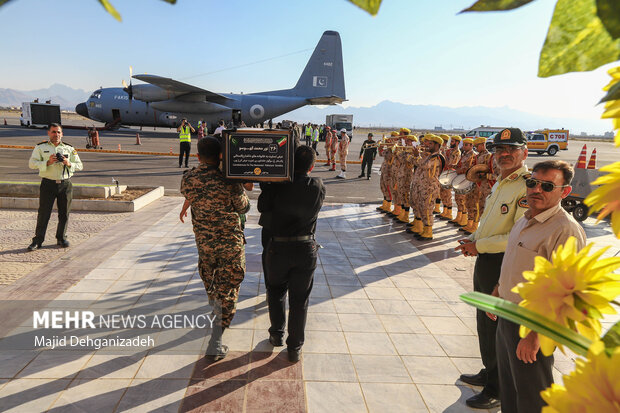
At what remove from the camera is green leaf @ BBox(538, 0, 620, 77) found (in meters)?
0.43

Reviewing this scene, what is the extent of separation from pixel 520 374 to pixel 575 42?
251 centimetres

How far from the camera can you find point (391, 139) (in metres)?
10.5

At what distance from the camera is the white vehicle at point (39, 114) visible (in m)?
29.0

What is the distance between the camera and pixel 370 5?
0.50 metres

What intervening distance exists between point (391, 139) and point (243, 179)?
8.26 metres

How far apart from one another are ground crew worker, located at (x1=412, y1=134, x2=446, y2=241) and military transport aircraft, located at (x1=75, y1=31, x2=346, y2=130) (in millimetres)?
20177

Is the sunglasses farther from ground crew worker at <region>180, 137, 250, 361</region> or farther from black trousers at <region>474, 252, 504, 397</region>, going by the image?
ground crew worker at <region>180, 137, 250, 361</region>

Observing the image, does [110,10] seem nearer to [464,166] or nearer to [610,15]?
[610,15]

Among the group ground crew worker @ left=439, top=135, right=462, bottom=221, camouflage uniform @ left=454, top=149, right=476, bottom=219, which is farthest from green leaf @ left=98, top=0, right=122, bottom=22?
ground crew worker @ left=439, top=135, right=462, bottom=221

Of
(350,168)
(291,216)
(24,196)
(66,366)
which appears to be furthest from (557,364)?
(350,168)

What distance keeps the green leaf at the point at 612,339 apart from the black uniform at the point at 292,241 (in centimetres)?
304

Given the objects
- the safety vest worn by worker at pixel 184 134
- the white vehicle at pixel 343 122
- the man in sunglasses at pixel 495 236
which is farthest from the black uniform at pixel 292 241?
the white vehicle at pixel 343 122

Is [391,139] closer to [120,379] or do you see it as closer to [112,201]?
[112,201]

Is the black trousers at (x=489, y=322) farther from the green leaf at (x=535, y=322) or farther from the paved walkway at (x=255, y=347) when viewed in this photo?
the green leaf at (x=535, y=322)
